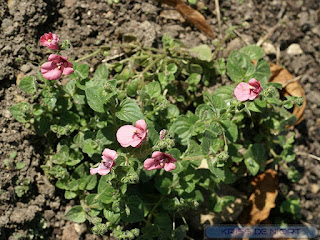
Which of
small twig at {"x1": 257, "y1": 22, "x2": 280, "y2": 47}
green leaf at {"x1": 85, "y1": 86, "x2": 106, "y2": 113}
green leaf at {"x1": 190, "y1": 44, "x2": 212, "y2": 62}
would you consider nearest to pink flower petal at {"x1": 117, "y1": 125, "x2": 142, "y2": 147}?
green leaf at {"x1": 85, "y1": 86, "x2": 106, "y2": 113}

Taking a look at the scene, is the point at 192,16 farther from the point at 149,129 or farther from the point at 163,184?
the point at 163,184

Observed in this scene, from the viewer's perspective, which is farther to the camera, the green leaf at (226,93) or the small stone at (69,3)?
the small stone at (69,3)

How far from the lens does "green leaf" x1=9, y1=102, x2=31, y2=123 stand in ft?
11.6

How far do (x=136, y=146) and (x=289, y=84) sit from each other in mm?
2204

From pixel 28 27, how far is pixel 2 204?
161cm

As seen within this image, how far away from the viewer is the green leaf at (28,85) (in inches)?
137

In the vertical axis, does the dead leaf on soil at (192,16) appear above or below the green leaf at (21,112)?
above

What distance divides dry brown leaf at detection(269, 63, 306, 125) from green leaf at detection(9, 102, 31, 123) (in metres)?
2.51

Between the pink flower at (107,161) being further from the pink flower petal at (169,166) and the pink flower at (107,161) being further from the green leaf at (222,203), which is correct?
the green leaf at (222,203)

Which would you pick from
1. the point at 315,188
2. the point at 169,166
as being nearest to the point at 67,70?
the point at 169,166

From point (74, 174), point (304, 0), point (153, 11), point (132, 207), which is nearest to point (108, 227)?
point (132, 207)

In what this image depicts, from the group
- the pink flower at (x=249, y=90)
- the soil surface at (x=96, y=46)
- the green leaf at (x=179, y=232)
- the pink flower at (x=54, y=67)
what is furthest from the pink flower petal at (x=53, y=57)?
the green leaf at (x=179, y=232)

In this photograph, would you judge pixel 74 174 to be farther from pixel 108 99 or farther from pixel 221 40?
pixel 221 40

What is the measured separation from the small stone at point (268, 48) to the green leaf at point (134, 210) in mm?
2260
